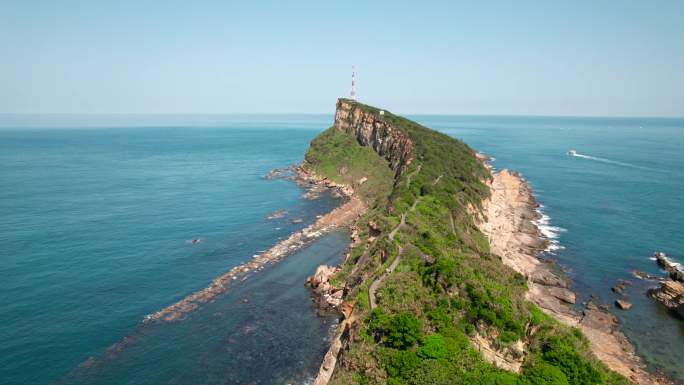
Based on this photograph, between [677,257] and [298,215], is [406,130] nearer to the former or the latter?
[298,215]

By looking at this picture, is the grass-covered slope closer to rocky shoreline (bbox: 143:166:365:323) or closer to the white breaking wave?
rocky shoreline (bbox: 143:166:365:323)

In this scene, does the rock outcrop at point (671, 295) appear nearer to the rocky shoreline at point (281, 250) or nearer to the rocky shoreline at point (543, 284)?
the rocky shoreline at point (543, 284)

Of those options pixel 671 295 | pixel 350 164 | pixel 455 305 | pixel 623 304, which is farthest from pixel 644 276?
pixel 350 164

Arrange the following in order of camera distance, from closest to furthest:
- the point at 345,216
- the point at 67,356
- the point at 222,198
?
A: the point at 67,356 < the point at 345,216 < the point at 222,198

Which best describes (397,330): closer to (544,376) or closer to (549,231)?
(544,376)

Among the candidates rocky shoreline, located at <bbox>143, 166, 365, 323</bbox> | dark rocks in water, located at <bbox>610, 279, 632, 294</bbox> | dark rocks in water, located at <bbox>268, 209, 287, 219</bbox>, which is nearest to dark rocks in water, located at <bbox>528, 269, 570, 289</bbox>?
dark rocks in water, located at <bbox>610, 279, 632, 294</bbox>

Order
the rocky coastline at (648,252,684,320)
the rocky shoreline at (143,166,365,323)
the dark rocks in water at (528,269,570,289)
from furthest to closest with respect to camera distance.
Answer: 1. the dark rocks in water at (528,269,570,289)
2. the rocky coastline at (648,252,684,320)
3. the rocky shoreline at (143,166,365,323)

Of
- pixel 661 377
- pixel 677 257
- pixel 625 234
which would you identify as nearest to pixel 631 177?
pixel 625 234
